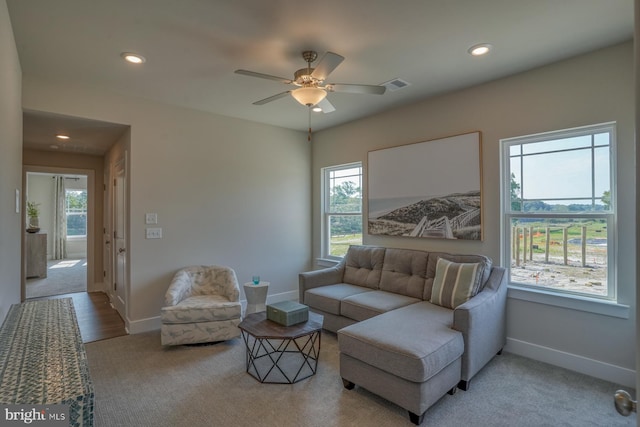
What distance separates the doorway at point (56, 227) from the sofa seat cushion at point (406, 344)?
6.47 meters

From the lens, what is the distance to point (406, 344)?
2.23 meters

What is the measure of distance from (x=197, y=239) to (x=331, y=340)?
7.10 feet

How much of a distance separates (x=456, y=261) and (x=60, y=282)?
7.32m

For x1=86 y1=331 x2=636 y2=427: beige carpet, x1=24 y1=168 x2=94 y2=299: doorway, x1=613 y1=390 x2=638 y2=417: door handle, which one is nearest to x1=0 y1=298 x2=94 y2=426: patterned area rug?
x1=86 y1=331 x2=636 y2=427: beige carpet

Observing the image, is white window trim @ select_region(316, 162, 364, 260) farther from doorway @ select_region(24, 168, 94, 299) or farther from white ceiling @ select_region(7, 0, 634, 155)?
doorway @ select_region(24, 168, 94, 299)

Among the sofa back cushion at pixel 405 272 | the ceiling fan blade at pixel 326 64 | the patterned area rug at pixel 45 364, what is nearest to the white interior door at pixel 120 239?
the patterned area rug at pixel 45 364

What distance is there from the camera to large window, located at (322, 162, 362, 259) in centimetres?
493

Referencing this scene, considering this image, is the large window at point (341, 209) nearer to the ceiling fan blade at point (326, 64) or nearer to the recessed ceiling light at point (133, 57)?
the ceiling fan blade at point (326, 64)

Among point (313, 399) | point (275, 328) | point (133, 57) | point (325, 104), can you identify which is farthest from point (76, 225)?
point (313, 399)

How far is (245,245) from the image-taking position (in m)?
4.73

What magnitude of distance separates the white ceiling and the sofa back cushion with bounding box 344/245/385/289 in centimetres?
204

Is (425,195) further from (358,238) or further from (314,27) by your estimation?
(314,27)

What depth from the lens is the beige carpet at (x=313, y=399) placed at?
86.0 inches

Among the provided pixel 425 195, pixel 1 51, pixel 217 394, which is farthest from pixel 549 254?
pixel 1 51
